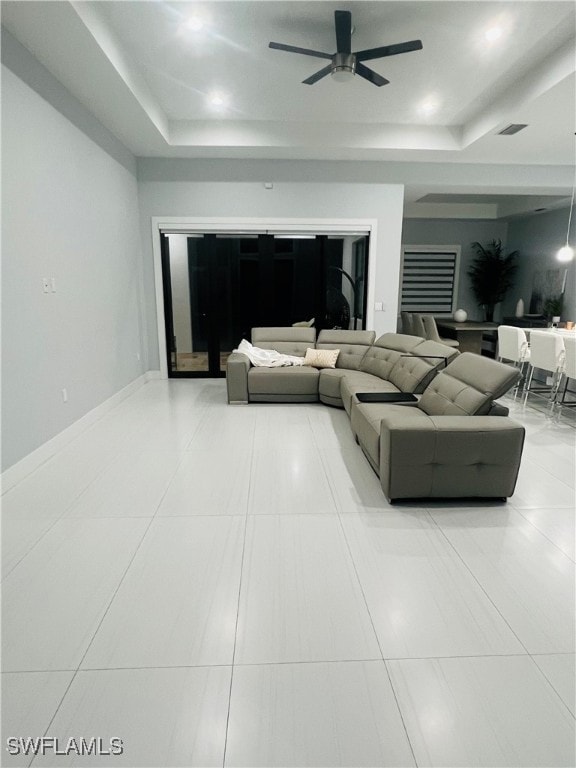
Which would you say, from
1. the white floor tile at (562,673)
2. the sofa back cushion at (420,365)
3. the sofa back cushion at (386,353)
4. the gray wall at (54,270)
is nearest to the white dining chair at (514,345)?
the sofa back cushion at (386,353)

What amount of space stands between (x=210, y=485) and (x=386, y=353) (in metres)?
2.84

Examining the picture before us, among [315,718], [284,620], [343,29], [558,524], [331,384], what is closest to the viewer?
[315,718]

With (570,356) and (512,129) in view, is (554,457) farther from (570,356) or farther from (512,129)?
(512,129)

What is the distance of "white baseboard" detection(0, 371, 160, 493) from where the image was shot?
3.03 metres

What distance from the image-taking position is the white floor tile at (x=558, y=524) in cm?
239

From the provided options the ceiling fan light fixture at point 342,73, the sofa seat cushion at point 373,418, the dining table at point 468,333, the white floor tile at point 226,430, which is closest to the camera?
the sofa seat cushion at point 373,418

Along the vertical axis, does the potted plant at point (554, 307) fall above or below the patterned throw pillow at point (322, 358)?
above

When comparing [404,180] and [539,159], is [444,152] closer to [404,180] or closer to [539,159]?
[404,180]

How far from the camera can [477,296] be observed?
939 cm

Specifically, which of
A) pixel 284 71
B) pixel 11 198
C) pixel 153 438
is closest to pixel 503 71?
pixel 284 71

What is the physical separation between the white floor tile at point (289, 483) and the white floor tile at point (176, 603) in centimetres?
34

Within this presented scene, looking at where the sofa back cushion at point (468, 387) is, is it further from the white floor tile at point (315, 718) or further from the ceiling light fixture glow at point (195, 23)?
the ceiling light fixture glow at point (195, 23)

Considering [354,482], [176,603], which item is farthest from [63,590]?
[354,482]

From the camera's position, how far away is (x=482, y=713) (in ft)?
4.69
